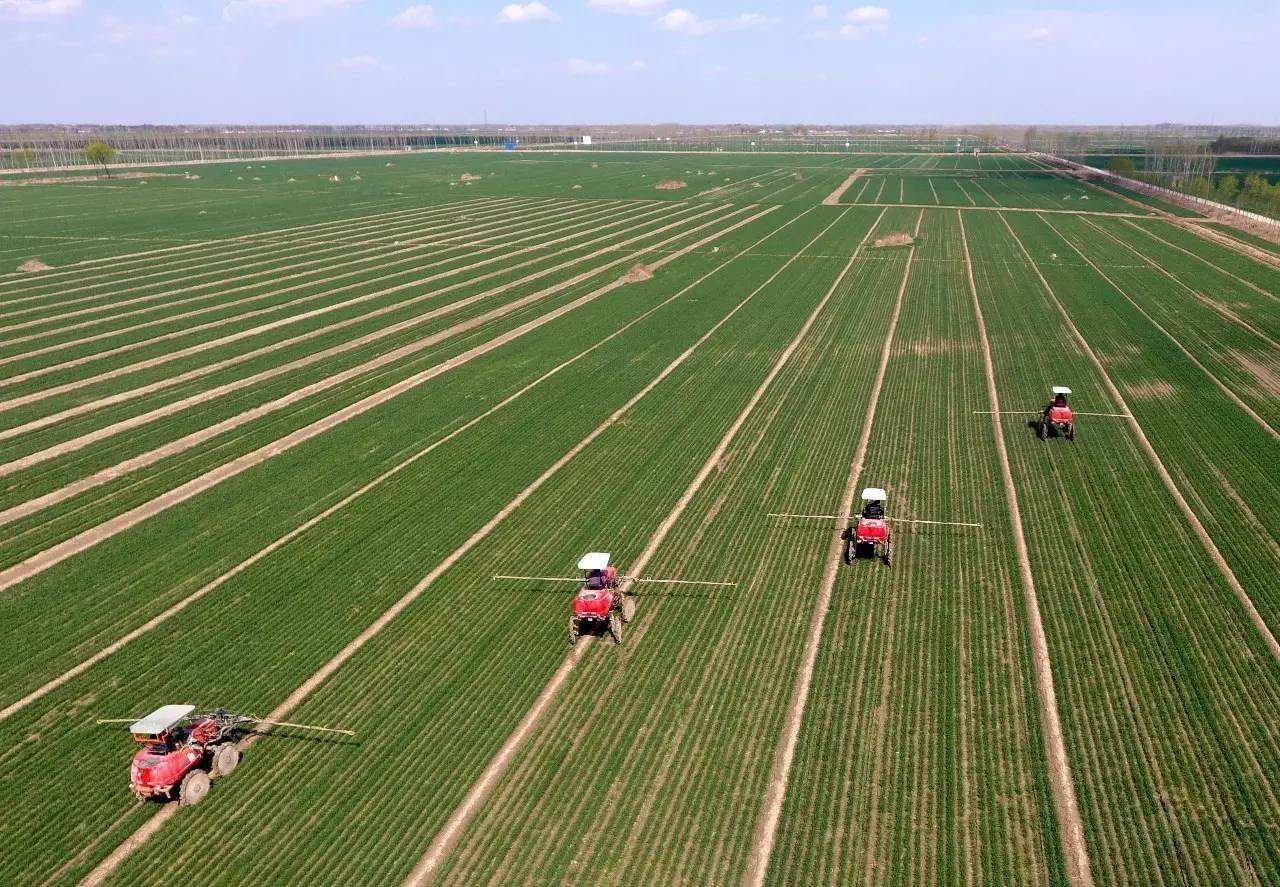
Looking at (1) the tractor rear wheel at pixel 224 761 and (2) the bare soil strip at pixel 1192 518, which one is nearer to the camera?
(1) the tractor rear wheel at pixel 224 761

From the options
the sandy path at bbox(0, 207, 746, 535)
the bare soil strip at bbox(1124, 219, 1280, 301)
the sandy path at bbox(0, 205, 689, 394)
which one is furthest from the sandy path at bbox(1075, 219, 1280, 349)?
the sandy path at bbox(0, 205, 689, 394)

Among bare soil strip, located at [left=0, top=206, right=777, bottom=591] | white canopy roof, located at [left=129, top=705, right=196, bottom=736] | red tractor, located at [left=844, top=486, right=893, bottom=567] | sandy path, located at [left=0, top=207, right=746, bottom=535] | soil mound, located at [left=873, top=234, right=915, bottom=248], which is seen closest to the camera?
white canopy roof, located at [left=129, top=705, right=196, bottom=736]

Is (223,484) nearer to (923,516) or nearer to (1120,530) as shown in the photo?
(923,516)

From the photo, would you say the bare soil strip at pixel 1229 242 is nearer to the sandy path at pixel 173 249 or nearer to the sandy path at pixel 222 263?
the sandy path at pixel 222 263

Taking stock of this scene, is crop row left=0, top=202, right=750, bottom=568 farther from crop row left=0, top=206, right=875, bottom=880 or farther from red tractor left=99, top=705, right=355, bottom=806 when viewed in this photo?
red tractor left=99, top=705, right=355, bottom=806

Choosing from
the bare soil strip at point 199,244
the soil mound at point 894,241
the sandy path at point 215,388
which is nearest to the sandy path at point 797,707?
the sandy path at point 215,388

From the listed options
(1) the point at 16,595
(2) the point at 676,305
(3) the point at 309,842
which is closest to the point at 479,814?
(3) the point at 309,842

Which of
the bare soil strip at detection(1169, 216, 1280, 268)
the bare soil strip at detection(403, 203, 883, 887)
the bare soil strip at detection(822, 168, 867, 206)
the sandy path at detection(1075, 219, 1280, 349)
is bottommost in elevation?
the bare soil strip at detection(403, 203, 883, 887)
